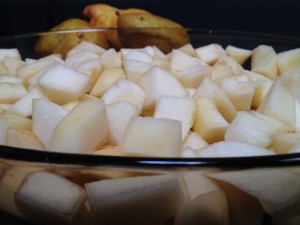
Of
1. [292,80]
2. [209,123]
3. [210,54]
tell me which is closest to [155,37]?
[210,54]

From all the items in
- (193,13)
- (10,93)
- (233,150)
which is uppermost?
(233,150)

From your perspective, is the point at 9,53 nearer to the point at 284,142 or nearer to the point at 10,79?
the point at 10,79

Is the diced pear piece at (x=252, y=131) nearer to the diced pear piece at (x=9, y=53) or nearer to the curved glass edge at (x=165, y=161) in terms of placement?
the curved glass edge at (x=165, y=161)

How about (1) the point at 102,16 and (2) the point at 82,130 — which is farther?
(1) the point at 102,16

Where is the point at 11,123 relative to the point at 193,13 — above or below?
above

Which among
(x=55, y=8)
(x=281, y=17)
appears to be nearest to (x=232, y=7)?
(x=281, y=17)

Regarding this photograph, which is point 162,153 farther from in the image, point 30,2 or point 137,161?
point 30,2

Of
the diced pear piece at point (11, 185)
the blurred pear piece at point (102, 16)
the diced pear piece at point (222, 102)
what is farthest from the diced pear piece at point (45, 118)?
the blurred pear piece at point (102, 16)
